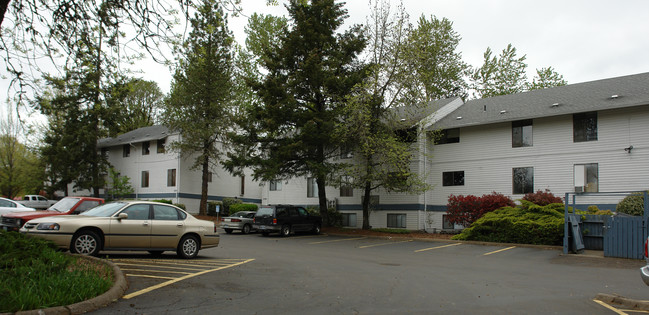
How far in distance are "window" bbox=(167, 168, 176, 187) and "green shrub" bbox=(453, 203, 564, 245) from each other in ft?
90.6

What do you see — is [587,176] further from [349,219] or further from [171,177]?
[171,177]

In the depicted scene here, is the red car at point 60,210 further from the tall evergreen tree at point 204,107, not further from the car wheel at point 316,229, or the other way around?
the tall evergreen tree at point 204,107

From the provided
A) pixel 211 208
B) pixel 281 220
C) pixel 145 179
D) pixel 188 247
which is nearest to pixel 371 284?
pixel 188 247

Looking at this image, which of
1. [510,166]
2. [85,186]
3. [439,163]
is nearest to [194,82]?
[85,186]

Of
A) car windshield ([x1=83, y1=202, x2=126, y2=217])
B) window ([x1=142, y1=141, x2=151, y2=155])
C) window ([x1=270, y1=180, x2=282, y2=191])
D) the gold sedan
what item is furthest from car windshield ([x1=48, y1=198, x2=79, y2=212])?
window ([x1=142, y1=141, x2=151, y2=155])

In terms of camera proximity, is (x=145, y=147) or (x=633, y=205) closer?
(x=633, y=205)

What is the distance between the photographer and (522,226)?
69.0 ft

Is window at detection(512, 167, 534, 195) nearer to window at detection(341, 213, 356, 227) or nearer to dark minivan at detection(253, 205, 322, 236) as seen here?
window at detection(341, 213, 356, 227)

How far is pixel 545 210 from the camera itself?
849 inches

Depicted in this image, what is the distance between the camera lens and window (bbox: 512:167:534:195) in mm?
26266

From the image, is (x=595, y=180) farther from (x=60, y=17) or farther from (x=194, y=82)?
(x=194, y=82)

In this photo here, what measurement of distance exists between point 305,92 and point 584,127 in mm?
15022

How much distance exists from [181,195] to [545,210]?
30341 mm

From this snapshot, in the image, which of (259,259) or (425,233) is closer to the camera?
(259,259)
